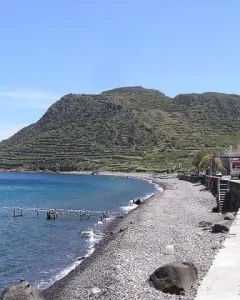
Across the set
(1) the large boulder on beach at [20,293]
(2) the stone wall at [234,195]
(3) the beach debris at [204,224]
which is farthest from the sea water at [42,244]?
(2) the stone wall at [234,195]

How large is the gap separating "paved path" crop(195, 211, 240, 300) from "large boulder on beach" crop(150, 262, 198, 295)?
107cm

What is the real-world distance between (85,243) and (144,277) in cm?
1909

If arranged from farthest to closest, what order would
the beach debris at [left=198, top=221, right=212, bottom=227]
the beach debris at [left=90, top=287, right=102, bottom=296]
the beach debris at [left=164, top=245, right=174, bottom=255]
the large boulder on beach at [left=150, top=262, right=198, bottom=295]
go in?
the beach debris at [left=198, top=221, right=212, bottom=227] < the beach debris at [left=164, top=245, right=174, bottom=255] < the beach debris at [left=90, top=287, right=102, bottom=296] < the large boulder on beach at [left=150, top=262, right=198, bottom=295]

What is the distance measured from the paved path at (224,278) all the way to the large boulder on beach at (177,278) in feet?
3.53

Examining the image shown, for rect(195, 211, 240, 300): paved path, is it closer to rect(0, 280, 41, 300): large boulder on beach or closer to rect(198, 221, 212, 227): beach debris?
rect(0, 280, 41, 300): large boulder on beach

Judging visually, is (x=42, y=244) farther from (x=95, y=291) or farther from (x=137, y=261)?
(x=95, y=291)

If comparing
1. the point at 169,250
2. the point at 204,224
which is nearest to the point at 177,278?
the point at 169,250

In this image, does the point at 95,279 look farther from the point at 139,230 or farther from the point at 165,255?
the point at 139,230

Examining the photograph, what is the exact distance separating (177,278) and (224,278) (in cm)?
269

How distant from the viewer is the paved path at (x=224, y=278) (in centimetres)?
1502

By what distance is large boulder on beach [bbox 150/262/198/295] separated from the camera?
746 inches

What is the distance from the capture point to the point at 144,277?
22.2 meters

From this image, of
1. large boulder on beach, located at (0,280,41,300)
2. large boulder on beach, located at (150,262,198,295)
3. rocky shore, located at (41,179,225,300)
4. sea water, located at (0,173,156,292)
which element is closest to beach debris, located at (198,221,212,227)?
rocky shore, located at (41,179,225,300)

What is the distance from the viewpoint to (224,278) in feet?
55.3
